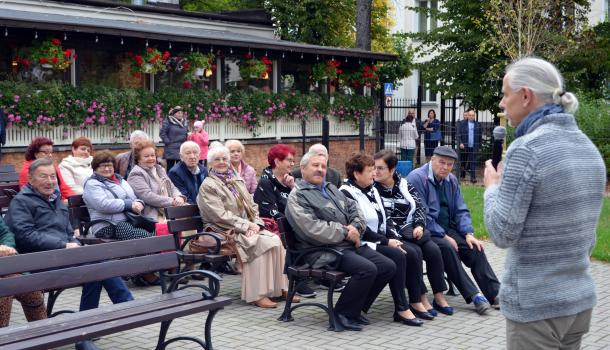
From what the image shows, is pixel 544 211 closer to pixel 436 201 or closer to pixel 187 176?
pixel 436 201

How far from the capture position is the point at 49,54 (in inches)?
747

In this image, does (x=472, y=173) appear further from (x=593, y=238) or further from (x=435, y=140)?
(x=593, y=238)

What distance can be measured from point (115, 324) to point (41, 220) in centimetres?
189

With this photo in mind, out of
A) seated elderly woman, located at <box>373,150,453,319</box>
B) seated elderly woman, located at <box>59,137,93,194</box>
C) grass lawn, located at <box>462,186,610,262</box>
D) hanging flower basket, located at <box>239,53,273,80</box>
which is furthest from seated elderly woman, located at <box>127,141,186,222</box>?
hanging flower basket, located at <box>239,53,273,80</box>

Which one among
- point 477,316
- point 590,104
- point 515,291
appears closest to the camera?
point 515,291

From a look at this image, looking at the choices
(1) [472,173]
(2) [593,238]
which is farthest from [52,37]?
(2) [593,238]

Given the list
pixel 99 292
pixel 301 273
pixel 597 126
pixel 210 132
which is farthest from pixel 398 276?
pixel 210 132

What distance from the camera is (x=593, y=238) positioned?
150 inches

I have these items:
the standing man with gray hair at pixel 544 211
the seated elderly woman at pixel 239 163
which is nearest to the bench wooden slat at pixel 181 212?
the seated elderly woman at pixel 239 163

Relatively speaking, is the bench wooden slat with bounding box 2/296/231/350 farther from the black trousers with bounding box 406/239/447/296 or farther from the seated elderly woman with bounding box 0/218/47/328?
the black trousers with bounding box 406/239/447/296

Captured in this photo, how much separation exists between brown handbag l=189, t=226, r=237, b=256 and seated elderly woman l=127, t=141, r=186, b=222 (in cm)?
97

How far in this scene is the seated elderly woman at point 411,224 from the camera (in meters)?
8.27

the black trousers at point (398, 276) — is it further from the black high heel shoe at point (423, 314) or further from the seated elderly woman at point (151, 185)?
the seated elderly woman at point (151, 185)

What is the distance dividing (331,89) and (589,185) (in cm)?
2461
